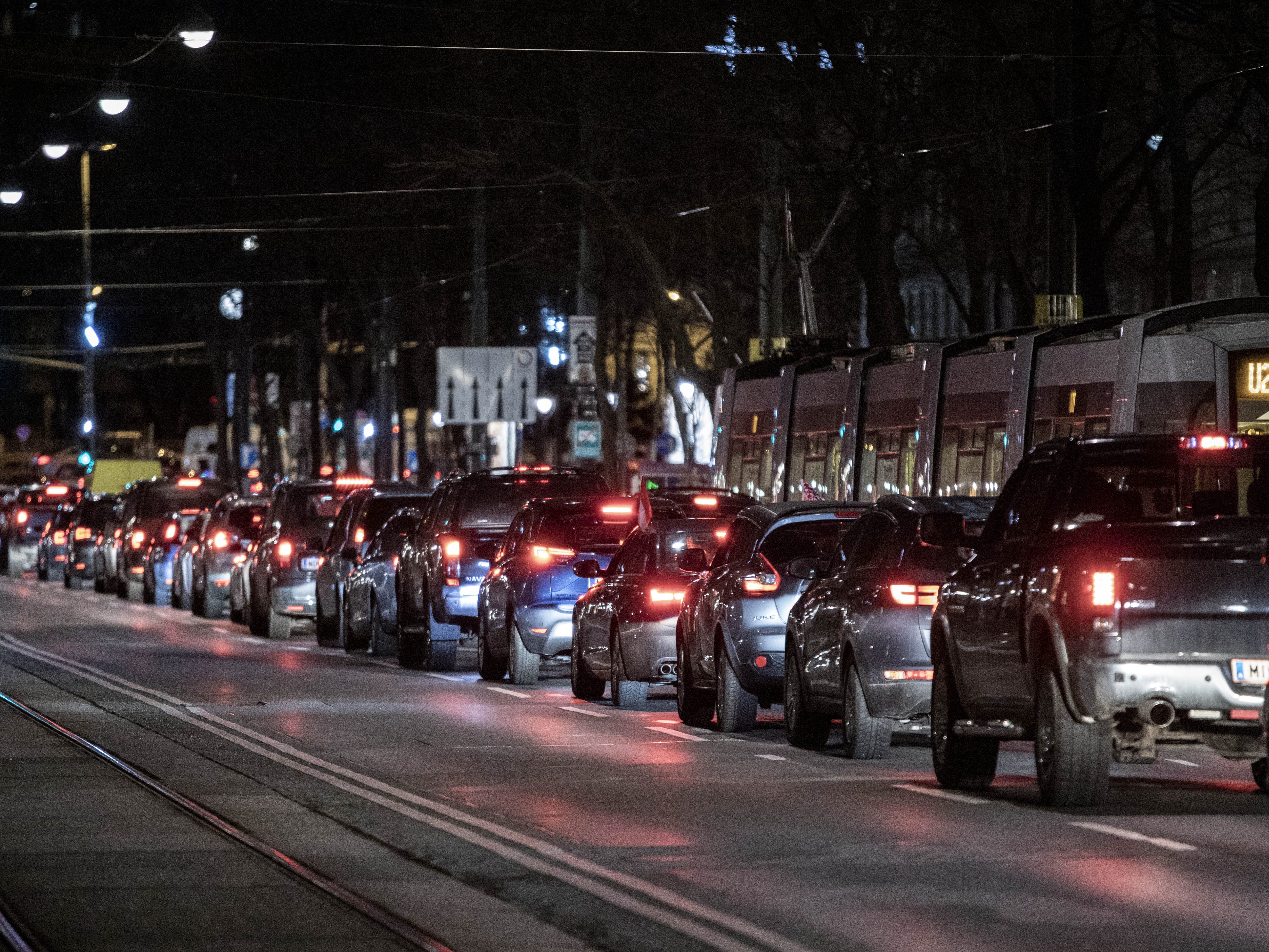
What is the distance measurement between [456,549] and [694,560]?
669 cm

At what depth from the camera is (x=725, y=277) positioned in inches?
1908

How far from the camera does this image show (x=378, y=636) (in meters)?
26.7

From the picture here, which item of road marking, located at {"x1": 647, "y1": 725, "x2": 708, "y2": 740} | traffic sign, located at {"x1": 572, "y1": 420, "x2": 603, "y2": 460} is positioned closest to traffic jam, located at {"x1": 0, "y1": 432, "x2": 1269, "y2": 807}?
road marking, located at {"x1": 647, "y1": 725, "x2": 708, "y2": 740}

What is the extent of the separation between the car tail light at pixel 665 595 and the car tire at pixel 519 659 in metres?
3.31

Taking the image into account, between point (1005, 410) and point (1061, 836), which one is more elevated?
point (1005, 410)

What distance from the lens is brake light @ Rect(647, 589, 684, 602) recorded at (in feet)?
60.1

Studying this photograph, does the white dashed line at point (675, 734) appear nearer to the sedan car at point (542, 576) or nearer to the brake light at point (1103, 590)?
the sedan car at point (542, 576)

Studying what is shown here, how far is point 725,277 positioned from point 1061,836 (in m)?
38.1

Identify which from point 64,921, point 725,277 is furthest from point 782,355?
point 64,921

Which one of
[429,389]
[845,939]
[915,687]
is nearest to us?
[845,939]

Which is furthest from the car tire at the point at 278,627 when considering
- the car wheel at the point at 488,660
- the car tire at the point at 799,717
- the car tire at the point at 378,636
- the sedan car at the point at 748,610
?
the car tire at the point at 799,717

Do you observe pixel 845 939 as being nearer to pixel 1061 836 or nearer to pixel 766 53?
pixel 1061 836

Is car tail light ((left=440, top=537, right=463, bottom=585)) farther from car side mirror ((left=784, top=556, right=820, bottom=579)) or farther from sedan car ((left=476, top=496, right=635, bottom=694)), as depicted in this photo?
car side mirror ((left=784, top=556, right=820, bottom=579))

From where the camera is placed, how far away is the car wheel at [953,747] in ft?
41.8
